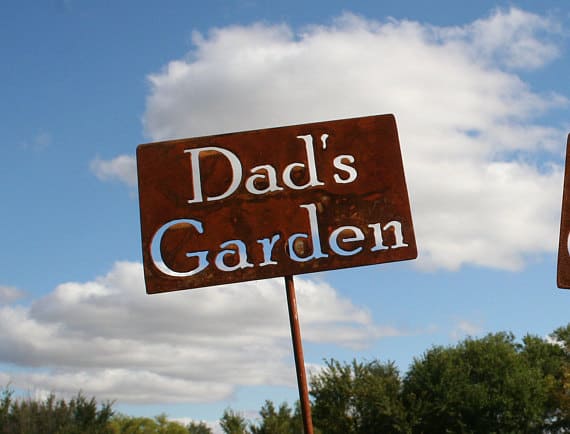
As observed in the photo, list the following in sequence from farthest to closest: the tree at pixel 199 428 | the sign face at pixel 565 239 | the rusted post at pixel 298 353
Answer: the tree at pixel 199 428 → the sign face at pixel 565 239 → the rusted post at pixel 298 353

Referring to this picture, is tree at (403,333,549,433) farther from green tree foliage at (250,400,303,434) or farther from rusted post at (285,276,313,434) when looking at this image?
rusted post at (285,276,313,434)

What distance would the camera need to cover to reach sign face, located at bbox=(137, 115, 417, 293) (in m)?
5.87

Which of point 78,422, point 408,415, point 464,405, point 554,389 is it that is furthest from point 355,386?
point 78,422

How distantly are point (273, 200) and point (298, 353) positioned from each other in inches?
50.7

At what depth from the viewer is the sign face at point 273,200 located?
19.2 feet

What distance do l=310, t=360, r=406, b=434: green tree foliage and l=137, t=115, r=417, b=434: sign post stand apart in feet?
112

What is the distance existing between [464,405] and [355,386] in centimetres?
611

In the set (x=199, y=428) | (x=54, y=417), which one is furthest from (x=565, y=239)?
(x=199, y=428)

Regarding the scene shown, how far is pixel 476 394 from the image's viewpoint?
39.0 metres

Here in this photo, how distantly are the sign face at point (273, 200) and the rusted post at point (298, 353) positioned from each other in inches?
7.1

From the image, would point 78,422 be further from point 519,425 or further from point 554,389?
point 554,389

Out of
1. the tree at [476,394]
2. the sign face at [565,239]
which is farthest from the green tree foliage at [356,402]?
the sign face at [565,239]

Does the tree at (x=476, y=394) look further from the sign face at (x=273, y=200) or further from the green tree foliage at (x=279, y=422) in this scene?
the sign face at (x=273, y=200)

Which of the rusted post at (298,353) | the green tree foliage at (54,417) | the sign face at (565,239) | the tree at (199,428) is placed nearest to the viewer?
the rusted post at (298,353)
